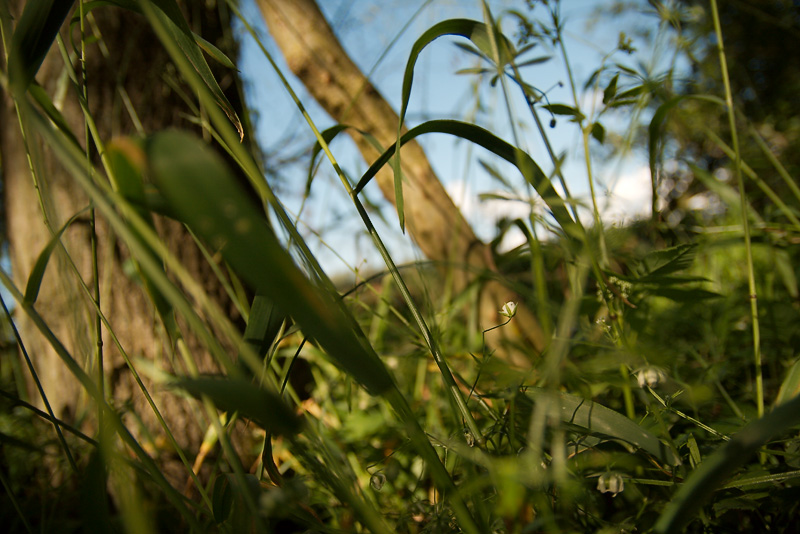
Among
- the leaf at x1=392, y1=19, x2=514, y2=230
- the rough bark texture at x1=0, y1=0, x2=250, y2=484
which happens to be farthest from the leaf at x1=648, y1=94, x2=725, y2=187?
the rough bark texture at x1=0, y1=0, x2=250, y2=484

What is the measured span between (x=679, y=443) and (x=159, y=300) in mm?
343

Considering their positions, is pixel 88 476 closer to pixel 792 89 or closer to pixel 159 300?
pixel 159 300

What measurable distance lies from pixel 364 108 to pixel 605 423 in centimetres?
69

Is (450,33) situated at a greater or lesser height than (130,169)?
greater

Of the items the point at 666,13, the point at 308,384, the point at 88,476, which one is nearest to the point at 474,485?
the point at 88,476

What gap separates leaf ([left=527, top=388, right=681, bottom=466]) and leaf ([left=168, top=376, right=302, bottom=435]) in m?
0.15

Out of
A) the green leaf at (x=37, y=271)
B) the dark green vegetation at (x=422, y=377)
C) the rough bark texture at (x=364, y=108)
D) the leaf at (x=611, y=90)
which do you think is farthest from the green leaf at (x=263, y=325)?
the rough bark texture at (x=364, y=108)

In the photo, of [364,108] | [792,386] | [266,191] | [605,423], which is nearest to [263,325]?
[266,191]

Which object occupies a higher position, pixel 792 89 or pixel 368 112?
pixel 792 89

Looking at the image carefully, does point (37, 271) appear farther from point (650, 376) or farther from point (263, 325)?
point (650, 376)

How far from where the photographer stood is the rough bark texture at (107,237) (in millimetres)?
676

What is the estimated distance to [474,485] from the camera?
225mm

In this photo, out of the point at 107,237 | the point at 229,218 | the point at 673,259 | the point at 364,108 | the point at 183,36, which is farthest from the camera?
the point at 364,108

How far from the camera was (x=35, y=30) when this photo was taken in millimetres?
211
